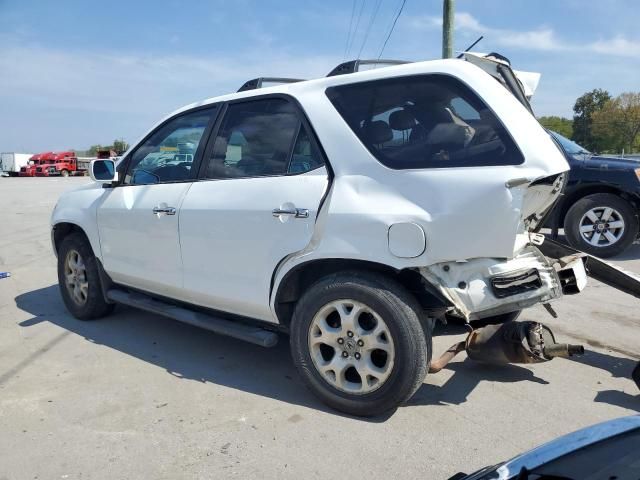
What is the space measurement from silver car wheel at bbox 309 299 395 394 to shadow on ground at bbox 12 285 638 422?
24 centimetres

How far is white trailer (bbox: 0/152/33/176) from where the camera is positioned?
4788 cm

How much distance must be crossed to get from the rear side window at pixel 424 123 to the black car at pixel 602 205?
5.06 metres

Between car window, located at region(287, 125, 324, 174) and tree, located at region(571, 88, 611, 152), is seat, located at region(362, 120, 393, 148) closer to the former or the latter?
car window, located at region(287, 125, 324, 174)

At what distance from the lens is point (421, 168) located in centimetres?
295

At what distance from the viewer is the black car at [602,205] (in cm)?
728

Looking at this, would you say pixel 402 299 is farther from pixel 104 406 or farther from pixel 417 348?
pixel 104 406

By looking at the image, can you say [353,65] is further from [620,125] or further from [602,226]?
[620,125]

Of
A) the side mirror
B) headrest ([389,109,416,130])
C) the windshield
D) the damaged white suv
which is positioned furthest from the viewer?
the windshield

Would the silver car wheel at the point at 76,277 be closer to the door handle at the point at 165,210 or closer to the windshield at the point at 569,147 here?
the door handle at the point at 165,210

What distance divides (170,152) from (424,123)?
85.2 inches

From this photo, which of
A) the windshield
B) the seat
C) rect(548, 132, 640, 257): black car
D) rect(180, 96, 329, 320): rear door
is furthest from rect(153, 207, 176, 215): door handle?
the windshield

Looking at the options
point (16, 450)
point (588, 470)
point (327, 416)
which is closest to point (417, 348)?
point (327, 416)

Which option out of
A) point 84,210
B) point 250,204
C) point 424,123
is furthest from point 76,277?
point 424,123

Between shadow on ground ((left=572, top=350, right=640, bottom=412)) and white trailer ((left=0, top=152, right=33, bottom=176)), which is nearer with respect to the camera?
shadow on ground ((left=572, top=350, right=640, bottom=412))
